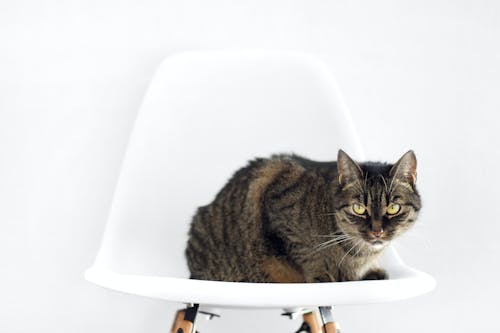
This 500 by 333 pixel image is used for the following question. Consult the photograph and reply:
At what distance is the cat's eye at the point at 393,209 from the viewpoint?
1.31m

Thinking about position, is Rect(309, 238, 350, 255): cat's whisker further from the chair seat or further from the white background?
the white background

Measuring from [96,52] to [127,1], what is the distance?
19cm

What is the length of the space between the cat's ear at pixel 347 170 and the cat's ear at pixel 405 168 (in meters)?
0.07

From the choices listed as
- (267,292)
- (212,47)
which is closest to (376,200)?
(267,292)

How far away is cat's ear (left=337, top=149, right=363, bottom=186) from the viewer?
1346mm

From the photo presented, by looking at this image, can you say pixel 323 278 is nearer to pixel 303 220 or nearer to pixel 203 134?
pixel 303 220

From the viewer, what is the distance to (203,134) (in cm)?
179

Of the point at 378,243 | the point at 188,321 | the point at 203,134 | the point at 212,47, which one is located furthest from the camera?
the point at 212,47

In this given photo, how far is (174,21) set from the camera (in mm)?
2094

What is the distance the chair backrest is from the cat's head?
0.34 m

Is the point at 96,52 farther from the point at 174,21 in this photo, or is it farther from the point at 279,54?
the point at 279,54

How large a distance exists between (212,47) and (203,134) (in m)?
0.45

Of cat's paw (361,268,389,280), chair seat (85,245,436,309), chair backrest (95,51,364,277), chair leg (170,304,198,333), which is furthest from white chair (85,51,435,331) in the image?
chair seat (85,245,436,309)

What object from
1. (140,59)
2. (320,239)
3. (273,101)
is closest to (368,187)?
(320,239)
